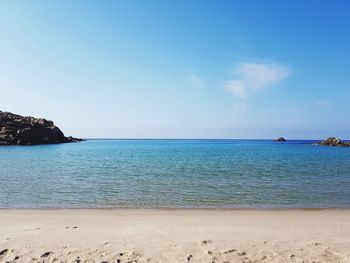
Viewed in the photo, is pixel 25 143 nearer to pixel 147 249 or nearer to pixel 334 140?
pixel 147 249

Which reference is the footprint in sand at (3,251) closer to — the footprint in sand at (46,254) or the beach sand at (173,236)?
the beach sand at (173,236)

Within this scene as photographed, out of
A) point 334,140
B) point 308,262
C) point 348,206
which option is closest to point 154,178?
point 348,206

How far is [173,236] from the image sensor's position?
11.6 m

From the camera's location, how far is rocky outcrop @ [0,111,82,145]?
4852 inches

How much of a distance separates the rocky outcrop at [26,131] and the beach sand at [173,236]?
389 feet

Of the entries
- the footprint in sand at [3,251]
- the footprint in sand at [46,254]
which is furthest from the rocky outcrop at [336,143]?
the footprint in sand at [3,251]

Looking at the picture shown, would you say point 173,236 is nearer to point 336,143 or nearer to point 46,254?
point 46,254

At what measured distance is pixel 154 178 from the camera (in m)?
31.7

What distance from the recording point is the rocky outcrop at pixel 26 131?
404ft

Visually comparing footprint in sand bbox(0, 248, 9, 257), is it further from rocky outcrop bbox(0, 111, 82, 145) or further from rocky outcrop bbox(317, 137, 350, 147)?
rocky outcrop bbox(317, 137, 350, 147)

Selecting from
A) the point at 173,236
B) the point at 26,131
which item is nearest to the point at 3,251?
the point at 173,236

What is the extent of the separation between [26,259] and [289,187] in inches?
881

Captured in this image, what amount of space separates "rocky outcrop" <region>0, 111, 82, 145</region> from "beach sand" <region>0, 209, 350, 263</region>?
11868 cm

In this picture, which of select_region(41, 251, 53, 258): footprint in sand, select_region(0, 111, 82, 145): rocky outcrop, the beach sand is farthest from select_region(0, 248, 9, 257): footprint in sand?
select_region(0, 111, 82, 145): rocky outcrop
